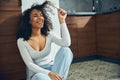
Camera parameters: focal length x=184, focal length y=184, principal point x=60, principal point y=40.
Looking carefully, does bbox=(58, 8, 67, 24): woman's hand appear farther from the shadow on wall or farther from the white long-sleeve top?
the shadow on wall

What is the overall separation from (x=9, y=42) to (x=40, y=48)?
0.61m

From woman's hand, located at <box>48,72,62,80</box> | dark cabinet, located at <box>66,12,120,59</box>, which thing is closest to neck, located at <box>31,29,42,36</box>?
woman's hand, located at <box>48,72,62,80</box>

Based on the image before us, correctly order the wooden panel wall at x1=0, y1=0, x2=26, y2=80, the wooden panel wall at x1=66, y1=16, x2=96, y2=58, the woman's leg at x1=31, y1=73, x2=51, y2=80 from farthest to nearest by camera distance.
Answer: the wooden panel wall at x1=66, y1=16, x2=96, y2=58, the wooden panel wall at x1=0, y1=0, x2=26, y2=80, the woman's leg at x1=31, y1=73, x2=51, y2=80

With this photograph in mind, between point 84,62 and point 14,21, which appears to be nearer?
point 14,21

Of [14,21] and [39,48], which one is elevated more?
[14,21]

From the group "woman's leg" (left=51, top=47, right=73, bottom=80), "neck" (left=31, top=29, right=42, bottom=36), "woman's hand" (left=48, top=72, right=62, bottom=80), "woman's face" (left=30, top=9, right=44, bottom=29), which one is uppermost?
"woman's face" (left=30, top=9, right=44, bottom=29)

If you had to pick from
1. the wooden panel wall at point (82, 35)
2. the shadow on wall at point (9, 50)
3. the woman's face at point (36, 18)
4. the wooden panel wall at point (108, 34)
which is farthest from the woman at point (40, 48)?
the wooden panel wall at point (108, 34)

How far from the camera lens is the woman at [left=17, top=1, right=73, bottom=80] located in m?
1.51

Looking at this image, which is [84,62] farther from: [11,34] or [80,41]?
[11,34]

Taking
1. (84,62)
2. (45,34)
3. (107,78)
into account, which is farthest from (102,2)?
(45,34)

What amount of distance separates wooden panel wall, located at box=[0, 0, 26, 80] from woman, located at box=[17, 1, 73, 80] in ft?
1.34

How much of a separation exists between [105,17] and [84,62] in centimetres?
86

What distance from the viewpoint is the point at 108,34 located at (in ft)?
10.3

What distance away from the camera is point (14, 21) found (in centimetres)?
215
